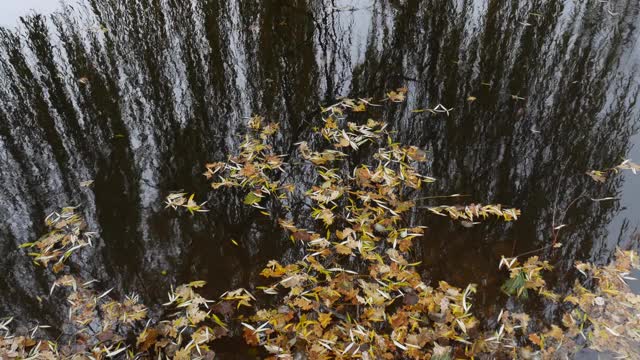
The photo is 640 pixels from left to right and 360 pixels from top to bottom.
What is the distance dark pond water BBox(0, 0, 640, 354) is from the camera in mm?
2941

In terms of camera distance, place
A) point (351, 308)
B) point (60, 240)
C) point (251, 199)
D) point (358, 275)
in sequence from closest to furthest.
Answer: point (351, 308)
point (358, 275)
point (60, 240)
point (251, 199)

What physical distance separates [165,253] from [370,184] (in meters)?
1.51

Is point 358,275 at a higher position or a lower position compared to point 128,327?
higher

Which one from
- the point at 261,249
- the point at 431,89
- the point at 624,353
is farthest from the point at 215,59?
the point at 624,353

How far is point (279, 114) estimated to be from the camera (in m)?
4.13

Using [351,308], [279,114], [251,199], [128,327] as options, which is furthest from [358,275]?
[279,114]

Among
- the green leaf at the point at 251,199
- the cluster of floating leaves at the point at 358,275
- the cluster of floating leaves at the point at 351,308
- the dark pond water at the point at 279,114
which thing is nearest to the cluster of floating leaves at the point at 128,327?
the cluster of floating leaves at the point at 351,308

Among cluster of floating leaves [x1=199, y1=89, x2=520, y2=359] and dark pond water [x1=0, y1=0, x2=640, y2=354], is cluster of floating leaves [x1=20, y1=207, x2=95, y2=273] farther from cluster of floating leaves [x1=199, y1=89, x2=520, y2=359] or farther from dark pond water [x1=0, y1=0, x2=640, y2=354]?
cluster of floating leaves [x1=199, y1=89, x2=520, y2=359]

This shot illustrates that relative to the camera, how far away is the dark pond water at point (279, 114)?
294cm

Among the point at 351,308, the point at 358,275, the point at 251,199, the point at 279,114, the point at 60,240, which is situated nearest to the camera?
the point at 351,308

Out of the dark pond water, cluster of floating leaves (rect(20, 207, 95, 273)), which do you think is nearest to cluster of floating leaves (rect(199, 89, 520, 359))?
the dark pond water

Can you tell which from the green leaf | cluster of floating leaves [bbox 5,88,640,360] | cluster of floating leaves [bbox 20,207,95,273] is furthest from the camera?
the green leaf

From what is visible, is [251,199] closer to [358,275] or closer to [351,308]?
[358,275]

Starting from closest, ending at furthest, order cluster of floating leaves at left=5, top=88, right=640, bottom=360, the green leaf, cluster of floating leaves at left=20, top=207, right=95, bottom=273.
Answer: cluster of floating leaves at left=5, top=88, right=640, bottom=360
cluster of floating leaves at left=20, top=207, right=95, bottom=273
the green leaf
